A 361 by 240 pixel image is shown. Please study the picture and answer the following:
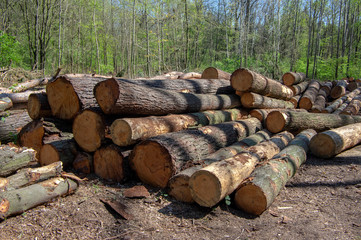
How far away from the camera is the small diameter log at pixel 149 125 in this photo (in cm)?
360

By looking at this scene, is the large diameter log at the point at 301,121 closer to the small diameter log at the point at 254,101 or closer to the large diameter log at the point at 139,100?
the small diameter log at the point at 254,101

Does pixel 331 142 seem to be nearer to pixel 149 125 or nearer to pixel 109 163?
pixel 149 125

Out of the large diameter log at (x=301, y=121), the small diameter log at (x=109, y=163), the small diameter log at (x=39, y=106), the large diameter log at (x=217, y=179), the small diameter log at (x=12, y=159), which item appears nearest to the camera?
the large diameter log at (x=217, y=179)

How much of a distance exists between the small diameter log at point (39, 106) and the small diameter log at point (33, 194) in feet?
5.73

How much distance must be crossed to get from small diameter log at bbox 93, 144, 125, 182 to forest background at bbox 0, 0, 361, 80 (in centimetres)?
998

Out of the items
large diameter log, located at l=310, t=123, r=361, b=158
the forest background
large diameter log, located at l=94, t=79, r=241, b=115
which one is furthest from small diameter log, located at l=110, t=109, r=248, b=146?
the forest background

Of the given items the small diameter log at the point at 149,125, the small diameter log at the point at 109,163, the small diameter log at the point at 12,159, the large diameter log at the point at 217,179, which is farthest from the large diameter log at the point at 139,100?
the large diameter log at the point at 217,179

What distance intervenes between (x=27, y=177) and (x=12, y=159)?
0.42 metres

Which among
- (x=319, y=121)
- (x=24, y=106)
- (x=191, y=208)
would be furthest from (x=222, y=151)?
(x=24, y=106)

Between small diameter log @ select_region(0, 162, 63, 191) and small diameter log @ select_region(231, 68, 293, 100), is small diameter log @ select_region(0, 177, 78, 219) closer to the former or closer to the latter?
small diameter log @ select_region(0, 162, 63, 191)

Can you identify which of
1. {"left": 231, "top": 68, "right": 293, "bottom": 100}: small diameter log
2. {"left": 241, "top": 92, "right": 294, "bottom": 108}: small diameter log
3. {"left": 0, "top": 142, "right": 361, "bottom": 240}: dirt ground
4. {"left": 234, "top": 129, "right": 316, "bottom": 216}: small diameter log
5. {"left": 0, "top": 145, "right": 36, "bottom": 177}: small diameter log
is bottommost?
{"left": 0, "top": 142, "right": 361, "bottom": 240}: dirt ground

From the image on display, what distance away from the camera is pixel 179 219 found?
9.55 feet

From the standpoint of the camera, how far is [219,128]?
15.3 ft

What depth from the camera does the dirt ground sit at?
256cm
